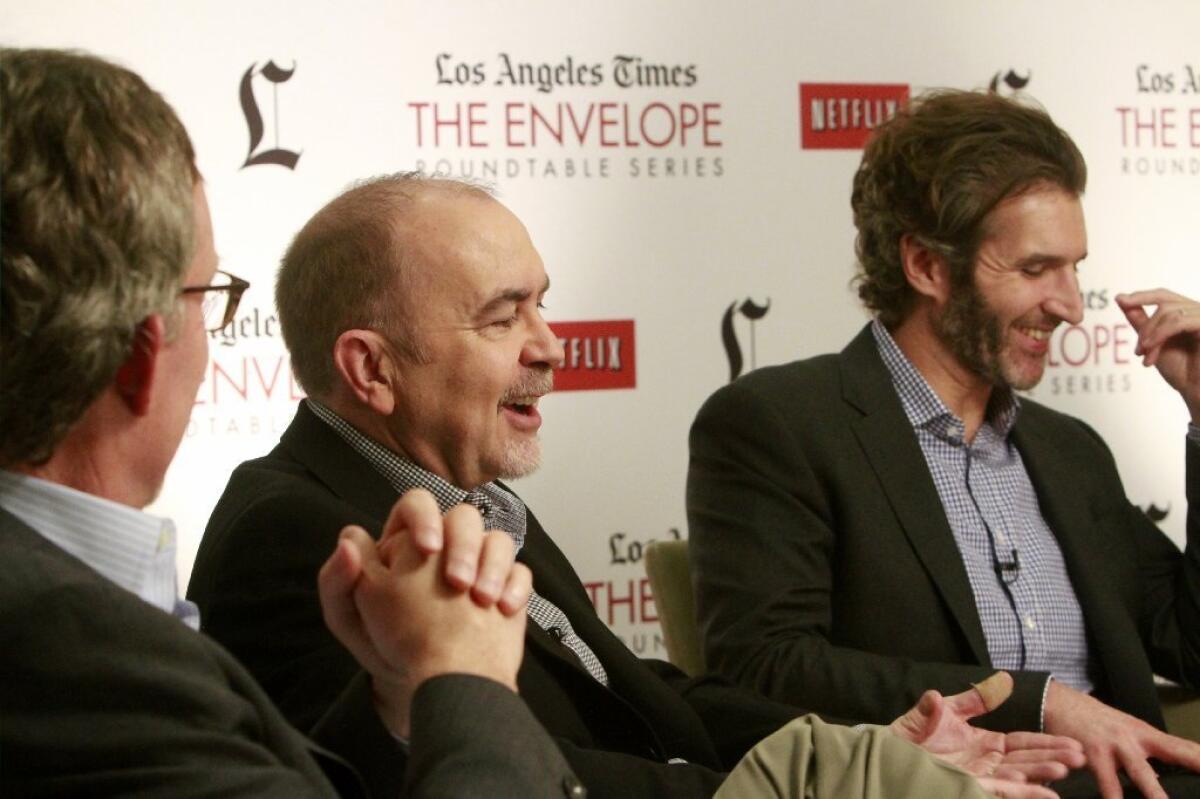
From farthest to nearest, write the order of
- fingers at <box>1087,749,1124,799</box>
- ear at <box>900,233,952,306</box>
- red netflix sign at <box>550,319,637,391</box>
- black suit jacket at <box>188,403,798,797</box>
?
red netflix sign at <box>550,319,637,391</box> → ear at <box>900,233,952,306</box> → fingers at <box>1087,749,1124,799</box> → black suit jacket at <box>188,403,798,797</box>

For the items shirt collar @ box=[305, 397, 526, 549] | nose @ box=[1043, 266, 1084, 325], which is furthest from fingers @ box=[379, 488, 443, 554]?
nose @ box=[1043, 266, 1084, 325]

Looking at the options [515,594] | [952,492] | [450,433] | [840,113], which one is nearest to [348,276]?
[450,433]

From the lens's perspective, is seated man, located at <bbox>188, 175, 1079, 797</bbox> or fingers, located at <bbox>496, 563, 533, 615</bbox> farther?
seated man, located at <bbox>188, 175, 1079, 797</bbox>

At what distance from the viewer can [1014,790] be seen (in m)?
1.93

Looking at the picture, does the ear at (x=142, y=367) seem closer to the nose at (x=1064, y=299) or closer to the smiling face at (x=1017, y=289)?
the smiling face at (x=1017, y=289)

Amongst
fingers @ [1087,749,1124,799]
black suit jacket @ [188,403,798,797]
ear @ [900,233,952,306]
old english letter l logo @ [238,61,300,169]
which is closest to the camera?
black suit jacket @ [188,403,798,797]

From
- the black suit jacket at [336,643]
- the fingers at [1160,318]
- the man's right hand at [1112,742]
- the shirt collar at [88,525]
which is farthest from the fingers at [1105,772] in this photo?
the shirt collar at [88,525]

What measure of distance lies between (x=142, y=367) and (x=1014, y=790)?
1190 millimetres

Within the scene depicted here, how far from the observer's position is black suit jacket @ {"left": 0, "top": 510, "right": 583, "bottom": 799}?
1149mm

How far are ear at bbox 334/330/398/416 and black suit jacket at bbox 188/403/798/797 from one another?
0.24 feet

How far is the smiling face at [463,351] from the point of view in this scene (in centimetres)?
224

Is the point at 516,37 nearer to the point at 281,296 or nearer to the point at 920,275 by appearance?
the point at 920,275

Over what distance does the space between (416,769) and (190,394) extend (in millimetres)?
378

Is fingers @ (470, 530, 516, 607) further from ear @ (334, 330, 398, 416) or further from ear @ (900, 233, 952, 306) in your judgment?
ear @ (900, 233, 952, 306)
